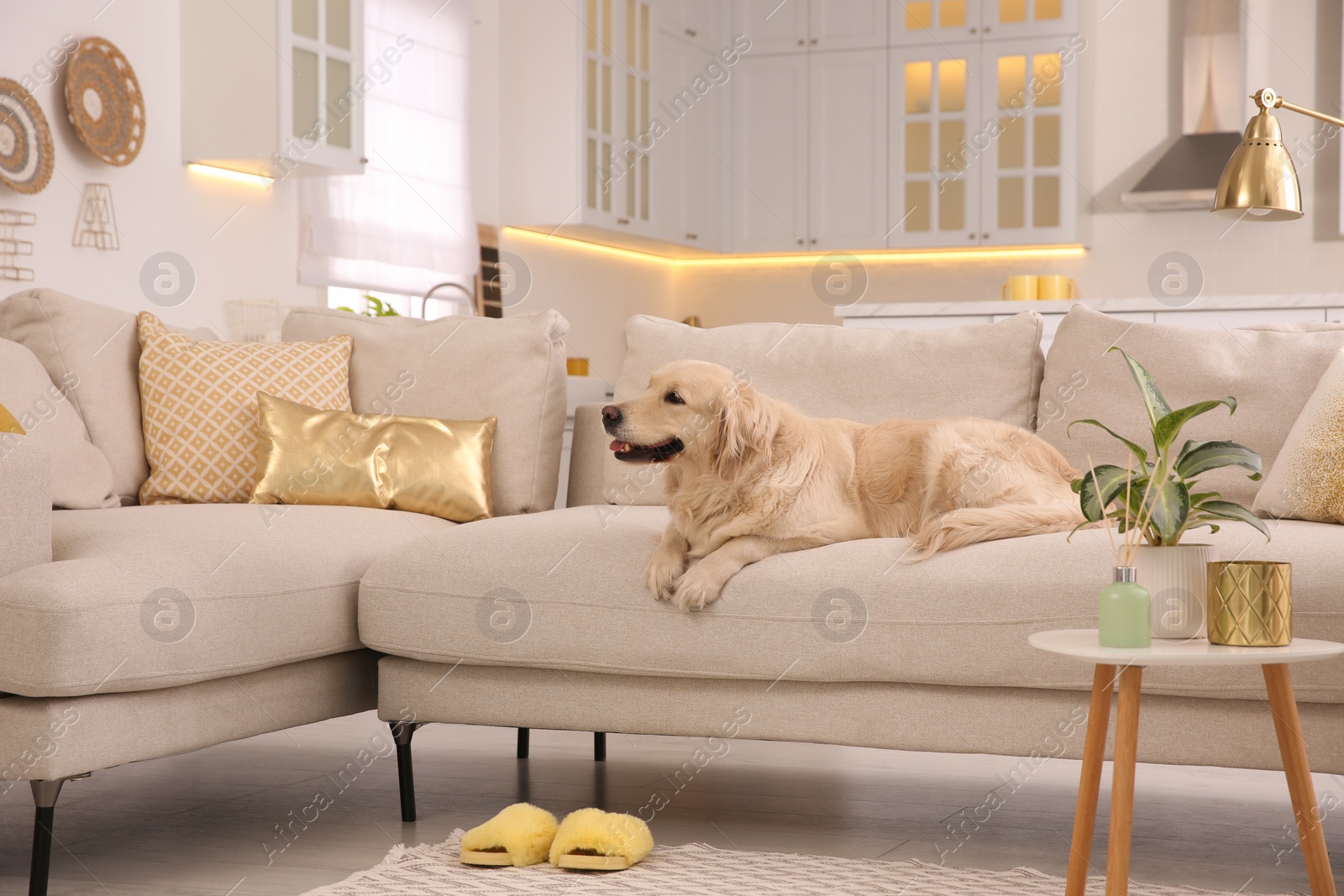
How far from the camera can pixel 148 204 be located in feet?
14.6

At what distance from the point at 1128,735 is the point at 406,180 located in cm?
451

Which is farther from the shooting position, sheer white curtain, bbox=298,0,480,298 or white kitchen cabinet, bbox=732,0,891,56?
white kitchen cabinet, bbox=732,0,891,56

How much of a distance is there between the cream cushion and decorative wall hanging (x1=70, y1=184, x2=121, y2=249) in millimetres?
1440

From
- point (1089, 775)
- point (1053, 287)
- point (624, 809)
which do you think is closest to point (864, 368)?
point (624, 809)

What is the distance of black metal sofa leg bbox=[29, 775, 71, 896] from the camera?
1.97 meters

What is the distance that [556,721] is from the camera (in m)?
2.44

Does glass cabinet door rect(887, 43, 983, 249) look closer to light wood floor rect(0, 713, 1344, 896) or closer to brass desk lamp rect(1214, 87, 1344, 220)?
light wood floor rect(0, 713, 1344, 896)

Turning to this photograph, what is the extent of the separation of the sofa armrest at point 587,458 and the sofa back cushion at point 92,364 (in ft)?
3.29

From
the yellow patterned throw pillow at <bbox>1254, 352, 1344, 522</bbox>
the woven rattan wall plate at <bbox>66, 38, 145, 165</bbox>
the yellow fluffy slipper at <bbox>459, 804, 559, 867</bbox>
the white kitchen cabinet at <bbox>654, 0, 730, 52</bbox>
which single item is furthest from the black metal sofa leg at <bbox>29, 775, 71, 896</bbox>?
the white kitchen cabinet at <bbox>654, 0, 730, 52</bbox>

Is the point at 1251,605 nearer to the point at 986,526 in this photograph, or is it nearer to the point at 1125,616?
the point at 1125,616

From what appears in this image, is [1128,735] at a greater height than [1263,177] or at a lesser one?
lesser

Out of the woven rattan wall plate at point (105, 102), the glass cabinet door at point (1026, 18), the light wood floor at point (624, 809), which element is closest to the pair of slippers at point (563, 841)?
the light wood floor at point (624, 809)

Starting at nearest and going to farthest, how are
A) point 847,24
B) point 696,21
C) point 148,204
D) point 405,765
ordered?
point 405,765, point 148,204, point 847,24, point 696,21

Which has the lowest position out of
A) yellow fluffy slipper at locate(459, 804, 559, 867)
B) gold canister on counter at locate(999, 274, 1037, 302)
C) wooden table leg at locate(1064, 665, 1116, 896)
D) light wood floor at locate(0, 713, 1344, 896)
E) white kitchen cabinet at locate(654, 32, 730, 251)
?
light wood floor at locate(0, 713, 1344, 896)
